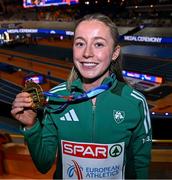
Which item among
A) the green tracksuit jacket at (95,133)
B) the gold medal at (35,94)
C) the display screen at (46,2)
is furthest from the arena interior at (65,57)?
the gold medal at (35,94)

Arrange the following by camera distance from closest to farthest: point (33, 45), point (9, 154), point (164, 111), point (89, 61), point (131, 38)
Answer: point (89, 61) → point (9, 154) → point (164, 111) → point (131, 38) → point (33, 45)

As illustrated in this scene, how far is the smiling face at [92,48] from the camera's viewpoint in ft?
4.49

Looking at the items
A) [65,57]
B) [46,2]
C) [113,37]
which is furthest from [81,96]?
[46,2]

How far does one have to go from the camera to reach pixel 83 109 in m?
1.42

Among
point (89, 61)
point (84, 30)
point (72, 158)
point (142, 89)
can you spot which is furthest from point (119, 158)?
point (142, 89)

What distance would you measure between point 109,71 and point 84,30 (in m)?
0.26

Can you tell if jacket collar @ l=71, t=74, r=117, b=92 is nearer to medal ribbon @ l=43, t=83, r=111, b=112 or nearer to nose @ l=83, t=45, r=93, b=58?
medal ribbon @ l=43, t=83, r=111, b=112

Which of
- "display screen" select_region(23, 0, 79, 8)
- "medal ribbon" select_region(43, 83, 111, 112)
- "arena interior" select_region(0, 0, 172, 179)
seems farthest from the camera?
"display screen" select_region(23, 0, 79, 8)

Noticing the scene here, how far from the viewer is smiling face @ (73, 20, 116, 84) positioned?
1367 millimetres

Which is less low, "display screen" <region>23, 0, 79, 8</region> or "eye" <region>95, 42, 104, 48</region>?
"display screen" <region>23, 0, 79, 8</region>

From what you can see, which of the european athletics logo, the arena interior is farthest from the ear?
the arena interior

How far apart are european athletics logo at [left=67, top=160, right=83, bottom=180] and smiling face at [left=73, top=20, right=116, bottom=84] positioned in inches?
16.1

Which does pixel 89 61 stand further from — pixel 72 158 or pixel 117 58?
pixel 72 158

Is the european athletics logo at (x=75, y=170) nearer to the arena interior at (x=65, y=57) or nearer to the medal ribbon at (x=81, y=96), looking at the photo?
the medal ribbon at (x=81, y=96)
